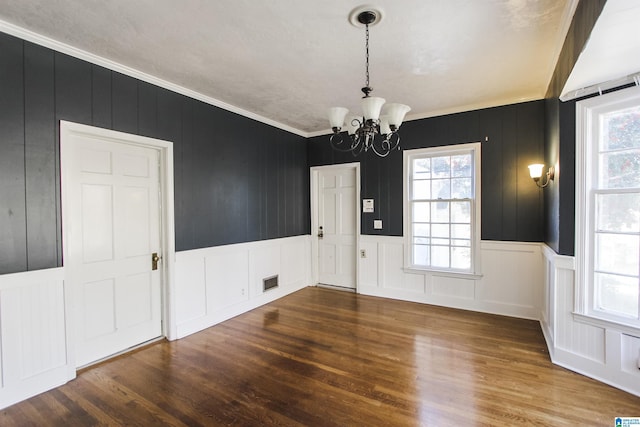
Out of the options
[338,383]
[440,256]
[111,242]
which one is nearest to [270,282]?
[111,242]

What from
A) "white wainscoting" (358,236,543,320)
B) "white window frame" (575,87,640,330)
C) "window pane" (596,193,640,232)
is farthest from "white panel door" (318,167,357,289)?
"window pane" (596,193,640,232)

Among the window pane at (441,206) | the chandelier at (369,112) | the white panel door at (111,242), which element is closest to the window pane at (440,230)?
the window pane at (441,206)

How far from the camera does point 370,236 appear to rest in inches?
193

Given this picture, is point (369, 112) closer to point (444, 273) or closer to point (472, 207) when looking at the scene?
point (472, 207)

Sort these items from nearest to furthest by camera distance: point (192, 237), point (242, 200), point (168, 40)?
point (168, 40)
point (192, 237)
point (242, 200)

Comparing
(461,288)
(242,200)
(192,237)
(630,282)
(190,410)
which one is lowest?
(190,410)

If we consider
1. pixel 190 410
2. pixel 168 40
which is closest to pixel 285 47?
pixel 168 40

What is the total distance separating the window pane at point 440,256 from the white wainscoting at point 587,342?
4.80 ft

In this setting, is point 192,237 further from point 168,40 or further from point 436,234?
point 436,234

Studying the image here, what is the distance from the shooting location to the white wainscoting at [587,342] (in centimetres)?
231

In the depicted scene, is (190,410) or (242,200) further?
(242,200)

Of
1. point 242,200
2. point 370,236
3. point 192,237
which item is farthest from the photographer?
point 370,236

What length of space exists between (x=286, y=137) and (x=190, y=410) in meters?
3.93

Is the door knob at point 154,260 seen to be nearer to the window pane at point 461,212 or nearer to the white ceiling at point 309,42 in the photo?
the white ceiling at point 309,42
